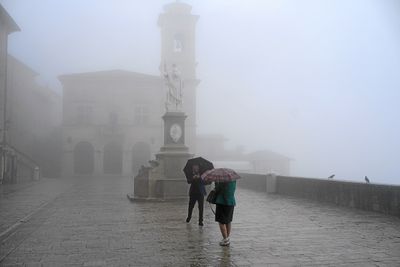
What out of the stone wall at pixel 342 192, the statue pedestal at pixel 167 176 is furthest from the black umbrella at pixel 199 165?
the statue pedestal at pixel 167 176

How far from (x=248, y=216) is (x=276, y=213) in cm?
96

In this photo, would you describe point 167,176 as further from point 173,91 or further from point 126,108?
point 126,108

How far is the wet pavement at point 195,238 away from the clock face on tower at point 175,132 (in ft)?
14.8

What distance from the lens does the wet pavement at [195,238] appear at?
7.18m

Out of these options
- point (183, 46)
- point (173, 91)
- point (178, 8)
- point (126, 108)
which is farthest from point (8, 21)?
point (178, 8)

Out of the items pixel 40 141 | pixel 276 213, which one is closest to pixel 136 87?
pixel 40 141

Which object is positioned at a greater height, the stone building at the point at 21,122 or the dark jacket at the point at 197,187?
the stone building at the point at 21,122

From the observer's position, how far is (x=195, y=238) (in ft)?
29.9

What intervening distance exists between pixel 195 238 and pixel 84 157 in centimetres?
4307

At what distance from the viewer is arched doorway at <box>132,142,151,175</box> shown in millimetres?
50906

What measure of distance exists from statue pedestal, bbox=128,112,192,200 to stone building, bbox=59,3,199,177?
32402mm

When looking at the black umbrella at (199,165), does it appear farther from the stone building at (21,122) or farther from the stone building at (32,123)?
the stone building at (32,123)

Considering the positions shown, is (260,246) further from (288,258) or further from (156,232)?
(156,232)

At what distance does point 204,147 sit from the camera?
75.7 meters
